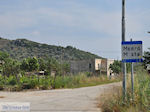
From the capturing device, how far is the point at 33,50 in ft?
339

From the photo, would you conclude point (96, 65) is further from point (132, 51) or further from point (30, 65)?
point (132, 51)

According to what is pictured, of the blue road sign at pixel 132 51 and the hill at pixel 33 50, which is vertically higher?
the hill at pixel 33 50

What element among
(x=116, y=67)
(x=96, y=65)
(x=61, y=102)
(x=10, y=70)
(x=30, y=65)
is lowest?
(x=61, y=102)

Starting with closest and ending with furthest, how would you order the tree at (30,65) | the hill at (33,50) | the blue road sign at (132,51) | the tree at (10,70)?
the blue road sign at (132,51) < the tree at (10,70) < the tree at (30,65) < the hill at (33,50)

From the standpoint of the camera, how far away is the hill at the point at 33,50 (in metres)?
94.6

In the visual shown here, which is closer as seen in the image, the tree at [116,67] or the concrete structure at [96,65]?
the tree at [116,67]

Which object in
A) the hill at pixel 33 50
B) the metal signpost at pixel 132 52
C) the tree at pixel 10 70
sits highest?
the hill at pixel 33 50

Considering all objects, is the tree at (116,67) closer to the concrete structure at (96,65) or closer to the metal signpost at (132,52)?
the concrete structure at (96,65)

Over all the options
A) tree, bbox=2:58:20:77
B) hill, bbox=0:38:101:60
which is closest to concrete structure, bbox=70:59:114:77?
hill, bbox=0:38:101:60

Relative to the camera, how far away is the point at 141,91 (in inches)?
356

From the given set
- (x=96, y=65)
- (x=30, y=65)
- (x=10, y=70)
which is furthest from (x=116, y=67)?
(x=10, y=70)

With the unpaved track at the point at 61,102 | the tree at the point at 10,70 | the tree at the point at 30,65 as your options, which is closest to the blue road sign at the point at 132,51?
the unpaved track at the point at 61,102

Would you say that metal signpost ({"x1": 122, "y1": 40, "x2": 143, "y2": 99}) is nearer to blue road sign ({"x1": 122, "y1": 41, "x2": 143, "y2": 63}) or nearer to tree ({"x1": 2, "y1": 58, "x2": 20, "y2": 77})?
blue road sign ({"x1": 122, "y1": 41, "x2": 143, "y2": 63})

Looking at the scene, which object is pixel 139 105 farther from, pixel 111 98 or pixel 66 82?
pixel 66 82
